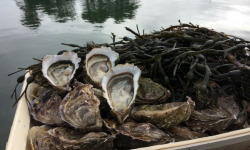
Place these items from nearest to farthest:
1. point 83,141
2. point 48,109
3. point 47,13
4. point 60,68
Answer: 1. point 83,141
2. point 48,109
3. point 60,68
4. point 47,13

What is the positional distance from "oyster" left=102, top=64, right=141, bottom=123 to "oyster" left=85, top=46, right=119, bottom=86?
0.34ft

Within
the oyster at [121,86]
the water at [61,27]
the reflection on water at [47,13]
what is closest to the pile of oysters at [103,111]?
the oyster at [121,86]

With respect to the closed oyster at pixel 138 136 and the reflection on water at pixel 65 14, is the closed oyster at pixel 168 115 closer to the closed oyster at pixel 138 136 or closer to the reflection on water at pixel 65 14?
the closed oyster at pixel 138 136

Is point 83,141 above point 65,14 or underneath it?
above

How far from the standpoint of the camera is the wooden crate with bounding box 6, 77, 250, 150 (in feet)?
2.82

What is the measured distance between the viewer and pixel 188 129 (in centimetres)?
105

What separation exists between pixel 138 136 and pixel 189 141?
24 centimetres

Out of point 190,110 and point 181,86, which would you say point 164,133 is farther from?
point 181,86

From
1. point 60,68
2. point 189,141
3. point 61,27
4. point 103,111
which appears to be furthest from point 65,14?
point 189,141

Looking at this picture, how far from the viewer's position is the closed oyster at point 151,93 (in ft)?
3.72

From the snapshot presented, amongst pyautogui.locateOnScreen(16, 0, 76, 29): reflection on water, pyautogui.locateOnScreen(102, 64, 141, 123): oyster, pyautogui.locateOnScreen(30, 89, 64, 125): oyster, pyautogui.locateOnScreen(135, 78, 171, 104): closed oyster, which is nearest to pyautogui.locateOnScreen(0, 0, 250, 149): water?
pyautogui.locateOnScreen(16, 0, 76, 29): reflection on water

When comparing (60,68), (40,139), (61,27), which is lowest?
(61,27)

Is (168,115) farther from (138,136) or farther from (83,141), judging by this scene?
(83,141)

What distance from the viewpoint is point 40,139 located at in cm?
92
